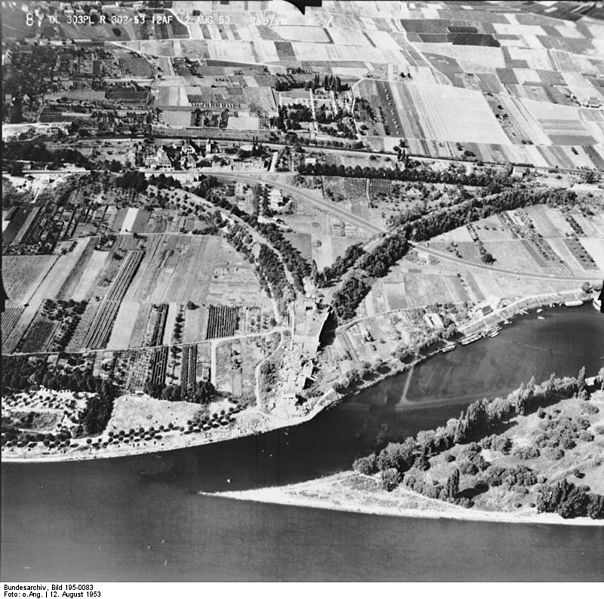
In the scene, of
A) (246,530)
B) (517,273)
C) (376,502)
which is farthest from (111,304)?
(517,273)

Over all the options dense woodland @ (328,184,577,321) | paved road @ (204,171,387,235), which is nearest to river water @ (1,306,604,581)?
dense woodland @ (328,184,577,321)

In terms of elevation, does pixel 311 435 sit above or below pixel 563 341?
below

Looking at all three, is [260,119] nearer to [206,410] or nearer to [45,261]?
[45,261]

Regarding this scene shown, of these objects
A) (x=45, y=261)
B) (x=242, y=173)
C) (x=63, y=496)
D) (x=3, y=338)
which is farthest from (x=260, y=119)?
(x=63, y=496)

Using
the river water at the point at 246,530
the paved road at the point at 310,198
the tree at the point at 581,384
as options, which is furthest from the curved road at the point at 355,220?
the river water at the point at 246,530

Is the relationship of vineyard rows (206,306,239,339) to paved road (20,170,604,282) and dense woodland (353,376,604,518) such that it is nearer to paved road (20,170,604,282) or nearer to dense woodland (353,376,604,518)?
dense woodland (353,376,604,518)

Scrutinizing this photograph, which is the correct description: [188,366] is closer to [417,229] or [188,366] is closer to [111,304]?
[111,304]

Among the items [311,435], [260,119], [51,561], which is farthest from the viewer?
[260,119]
